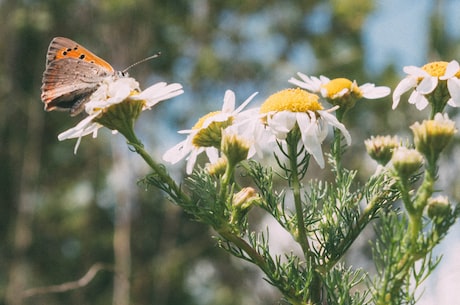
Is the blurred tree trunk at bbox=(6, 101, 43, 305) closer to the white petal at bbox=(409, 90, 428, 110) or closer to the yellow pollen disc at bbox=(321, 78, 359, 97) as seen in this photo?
the yellow pollen disc at bbox=(321, 78, 359, 97)

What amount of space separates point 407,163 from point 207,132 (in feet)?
1.19

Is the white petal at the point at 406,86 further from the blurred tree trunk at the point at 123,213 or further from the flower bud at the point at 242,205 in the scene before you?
the blurred tree trunk at the point at 123,213

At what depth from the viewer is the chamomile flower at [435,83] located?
3.45 ft

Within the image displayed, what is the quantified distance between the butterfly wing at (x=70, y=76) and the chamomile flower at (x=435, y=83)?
63 cm

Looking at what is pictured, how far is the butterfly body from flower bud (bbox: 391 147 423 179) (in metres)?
0.67

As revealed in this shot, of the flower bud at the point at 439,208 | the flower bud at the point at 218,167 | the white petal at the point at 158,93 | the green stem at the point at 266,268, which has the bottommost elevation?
the green stem at the point at 266,268

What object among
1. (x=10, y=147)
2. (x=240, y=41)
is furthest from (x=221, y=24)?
(x=10, y=147)

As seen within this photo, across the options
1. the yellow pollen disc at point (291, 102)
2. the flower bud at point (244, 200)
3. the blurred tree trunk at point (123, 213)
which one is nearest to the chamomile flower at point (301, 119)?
the yellow pollen disc at point (291, 102)

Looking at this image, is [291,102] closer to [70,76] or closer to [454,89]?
[454,89]

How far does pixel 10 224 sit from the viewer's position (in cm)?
988

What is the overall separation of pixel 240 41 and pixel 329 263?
8.67m

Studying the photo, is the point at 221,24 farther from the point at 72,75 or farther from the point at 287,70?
the point at 72,75

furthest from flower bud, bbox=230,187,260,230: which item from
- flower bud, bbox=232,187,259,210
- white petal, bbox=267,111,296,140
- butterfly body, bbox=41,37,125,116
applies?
butterfly body, bbox=41,37,125,116

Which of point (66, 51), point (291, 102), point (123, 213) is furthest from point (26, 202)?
point (291, 102)
